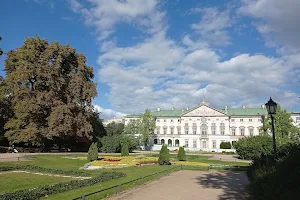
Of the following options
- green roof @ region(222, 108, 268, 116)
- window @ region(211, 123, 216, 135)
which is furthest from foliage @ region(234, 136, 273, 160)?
green roof @ region(222, 108, 268, 116)

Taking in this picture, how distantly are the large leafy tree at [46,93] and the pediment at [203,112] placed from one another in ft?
136

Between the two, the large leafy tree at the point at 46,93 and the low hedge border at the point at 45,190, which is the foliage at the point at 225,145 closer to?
the large leafy tree at the point at 46,93

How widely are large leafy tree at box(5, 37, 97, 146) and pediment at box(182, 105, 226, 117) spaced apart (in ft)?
136

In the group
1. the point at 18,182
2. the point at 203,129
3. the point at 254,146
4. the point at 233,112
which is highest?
the point at 233,112

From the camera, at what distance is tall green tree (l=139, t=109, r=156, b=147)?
2662 inches

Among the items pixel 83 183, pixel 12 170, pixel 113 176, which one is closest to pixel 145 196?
pixel 83 183

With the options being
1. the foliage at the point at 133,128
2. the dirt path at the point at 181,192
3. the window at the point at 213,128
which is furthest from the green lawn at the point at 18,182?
the window at the point at 213,128

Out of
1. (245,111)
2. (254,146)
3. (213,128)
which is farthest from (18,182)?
(245,111)

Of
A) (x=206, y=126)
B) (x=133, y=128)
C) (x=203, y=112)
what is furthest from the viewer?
(x=203, y=112)

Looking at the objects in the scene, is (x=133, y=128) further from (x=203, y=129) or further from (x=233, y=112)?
(x=233, y=112)

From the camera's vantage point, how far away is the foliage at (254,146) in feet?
107

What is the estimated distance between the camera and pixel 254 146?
3372 centimetres

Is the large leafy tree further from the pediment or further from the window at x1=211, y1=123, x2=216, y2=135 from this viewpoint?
the window at x1=211, y1=123, x2=216, y2=135

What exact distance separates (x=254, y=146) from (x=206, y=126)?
38.8 m
